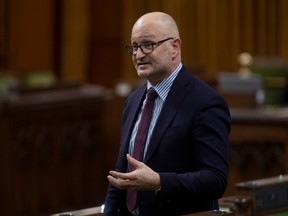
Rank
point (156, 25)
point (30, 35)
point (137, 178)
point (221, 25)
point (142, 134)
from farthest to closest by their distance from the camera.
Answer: point (221, 25), point (30, 35), point (142, 134), point (156, 25), point (137, 178)

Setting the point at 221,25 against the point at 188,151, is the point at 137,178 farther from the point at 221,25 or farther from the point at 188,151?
the point at 221,25

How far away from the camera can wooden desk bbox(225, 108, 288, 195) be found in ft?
17.8

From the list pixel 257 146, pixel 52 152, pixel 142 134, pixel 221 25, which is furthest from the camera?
pixel 221 25

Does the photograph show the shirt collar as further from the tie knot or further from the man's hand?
the man's hand

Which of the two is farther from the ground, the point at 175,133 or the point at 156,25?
the point at 156,25

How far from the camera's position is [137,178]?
255 centimetres

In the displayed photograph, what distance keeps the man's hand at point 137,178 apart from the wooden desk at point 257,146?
9.29 feet

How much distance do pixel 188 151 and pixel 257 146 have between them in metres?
2.82

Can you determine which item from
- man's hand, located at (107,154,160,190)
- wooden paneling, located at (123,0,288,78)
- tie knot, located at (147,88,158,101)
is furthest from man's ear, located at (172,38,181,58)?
wooden paneling, located at (123,0,288,78)

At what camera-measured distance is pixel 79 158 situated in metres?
6.84

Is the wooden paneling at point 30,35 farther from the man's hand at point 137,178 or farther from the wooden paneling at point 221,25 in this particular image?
the man's hand at point 137,178

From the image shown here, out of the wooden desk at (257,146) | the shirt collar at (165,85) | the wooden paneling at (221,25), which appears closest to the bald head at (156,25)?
the shirt collar at (165,85)

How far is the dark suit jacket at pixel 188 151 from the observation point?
267 cm

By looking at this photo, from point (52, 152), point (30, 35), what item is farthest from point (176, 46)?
point (30, 35)
